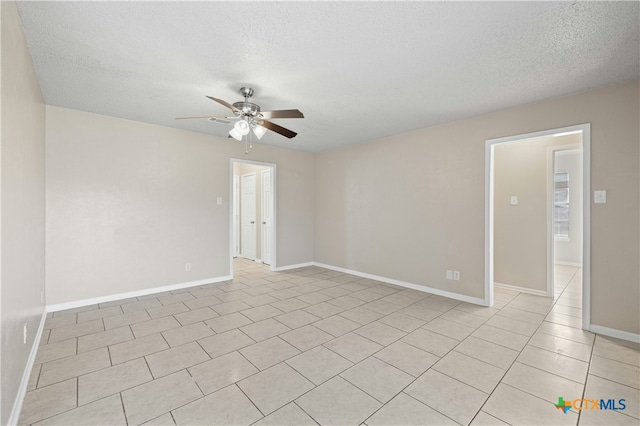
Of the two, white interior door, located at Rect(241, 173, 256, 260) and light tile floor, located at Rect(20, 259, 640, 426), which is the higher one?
white interior door, located at Rect(241, 173, 256, 260)

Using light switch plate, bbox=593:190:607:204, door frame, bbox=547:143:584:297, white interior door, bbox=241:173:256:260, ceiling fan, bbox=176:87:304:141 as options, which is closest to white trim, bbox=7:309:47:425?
ceiling fan, bbox=176:87:304:141

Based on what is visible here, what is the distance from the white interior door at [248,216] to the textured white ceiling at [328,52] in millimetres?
3422

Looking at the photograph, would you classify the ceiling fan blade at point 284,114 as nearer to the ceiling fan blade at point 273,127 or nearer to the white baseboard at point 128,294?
the ceiling fan blade at point 273,127

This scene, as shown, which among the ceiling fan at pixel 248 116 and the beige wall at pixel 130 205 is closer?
the ceiling fan at pixel 248 116

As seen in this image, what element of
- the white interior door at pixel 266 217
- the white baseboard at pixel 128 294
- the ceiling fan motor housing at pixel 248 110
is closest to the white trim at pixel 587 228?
the ceiling fan motor housing at pixel 248 110

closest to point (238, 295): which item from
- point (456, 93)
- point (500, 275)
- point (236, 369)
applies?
point (236, 369)

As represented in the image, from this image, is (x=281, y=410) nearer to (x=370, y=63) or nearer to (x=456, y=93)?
(x=370, y=63)

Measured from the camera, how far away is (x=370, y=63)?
2.38 metres

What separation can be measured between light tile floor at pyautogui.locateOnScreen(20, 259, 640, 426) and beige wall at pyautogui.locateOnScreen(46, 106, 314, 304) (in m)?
0.50

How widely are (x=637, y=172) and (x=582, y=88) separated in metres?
0.97

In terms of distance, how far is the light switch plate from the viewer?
283cm

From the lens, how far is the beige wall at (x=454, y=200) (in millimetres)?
2740

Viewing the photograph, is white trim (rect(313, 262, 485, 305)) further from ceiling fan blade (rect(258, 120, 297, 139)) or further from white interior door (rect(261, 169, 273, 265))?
ceiling fan blade (rect(258, 120, 297, 139))

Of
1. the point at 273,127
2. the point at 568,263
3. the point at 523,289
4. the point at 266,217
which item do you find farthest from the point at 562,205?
the point at 273,127
